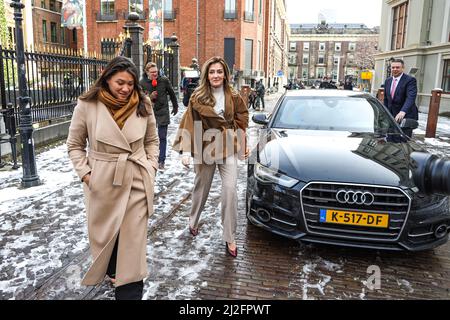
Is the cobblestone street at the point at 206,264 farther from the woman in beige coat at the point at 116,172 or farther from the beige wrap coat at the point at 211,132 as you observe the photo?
the beige wrap coat at the point at 211,132

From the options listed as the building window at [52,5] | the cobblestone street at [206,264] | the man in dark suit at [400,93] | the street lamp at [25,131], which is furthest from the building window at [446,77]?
the building window at [52,5]

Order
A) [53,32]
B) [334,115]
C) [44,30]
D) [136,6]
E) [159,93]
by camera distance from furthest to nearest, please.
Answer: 1. [53,32]
2. [44,30]
3. [136,6]
4. [159,93]
5. [334,115]

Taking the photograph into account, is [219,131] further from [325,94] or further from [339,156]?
[325,94]

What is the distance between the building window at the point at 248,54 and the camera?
124 feet

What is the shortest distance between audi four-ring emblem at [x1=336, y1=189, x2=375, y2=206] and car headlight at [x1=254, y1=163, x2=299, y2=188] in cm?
45

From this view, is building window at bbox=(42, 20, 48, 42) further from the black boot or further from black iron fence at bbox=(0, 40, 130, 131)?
the black boot

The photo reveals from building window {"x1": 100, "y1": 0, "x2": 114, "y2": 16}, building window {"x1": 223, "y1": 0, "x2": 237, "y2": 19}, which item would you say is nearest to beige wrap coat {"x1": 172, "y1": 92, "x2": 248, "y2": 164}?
building window {"x1": 223, "y1": 0, "x2": 237, "y2": 19}

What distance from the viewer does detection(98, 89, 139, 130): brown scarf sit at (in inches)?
106

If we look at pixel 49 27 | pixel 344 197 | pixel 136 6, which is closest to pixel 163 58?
pixel 136 6

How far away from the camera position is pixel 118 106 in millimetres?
2742

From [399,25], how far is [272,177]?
27.2 m

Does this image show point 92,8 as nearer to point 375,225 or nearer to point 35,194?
point 35,194

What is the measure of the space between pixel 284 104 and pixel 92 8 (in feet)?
124

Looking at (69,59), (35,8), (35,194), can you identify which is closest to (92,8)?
(35,8)
